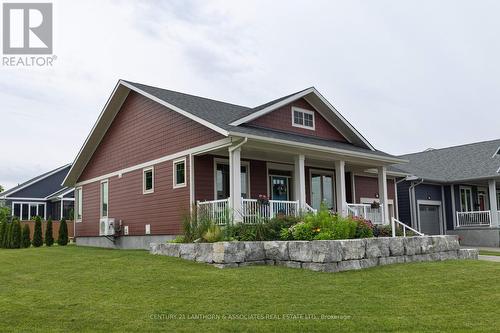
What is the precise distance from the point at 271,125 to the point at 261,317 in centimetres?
1050

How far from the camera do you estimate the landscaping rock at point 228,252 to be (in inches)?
420

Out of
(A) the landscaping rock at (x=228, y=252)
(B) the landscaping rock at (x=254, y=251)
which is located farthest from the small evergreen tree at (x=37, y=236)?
(B) the landscaping rock at (x=254, y=251)

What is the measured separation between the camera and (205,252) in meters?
11.4

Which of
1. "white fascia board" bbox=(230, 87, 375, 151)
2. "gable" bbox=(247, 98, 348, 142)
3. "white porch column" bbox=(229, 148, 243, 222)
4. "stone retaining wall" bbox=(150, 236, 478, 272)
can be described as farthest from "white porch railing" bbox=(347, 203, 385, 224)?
"white porch column" bbox=(229, 148, 243, 222)

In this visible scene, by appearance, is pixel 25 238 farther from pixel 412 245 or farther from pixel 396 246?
pixel 412 245

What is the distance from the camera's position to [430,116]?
2853 centimetres

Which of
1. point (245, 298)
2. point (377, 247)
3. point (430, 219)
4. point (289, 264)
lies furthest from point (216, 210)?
point (430, 219)

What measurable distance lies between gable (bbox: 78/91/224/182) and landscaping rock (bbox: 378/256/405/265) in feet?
18.5

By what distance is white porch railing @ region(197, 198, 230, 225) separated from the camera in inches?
515

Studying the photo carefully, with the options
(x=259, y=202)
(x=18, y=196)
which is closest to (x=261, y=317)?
(x=259, y=202)

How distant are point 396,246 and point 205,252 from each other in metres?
4.57

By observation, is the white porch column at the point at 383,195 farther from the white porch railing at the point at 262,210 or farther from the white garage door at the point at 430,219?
the white garage door at the point at 430,219

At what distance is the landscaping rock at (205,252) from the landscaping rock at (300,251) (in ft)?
5.95

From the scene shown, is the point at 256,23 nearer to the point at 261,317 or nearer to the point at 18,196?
the point at 261,317
